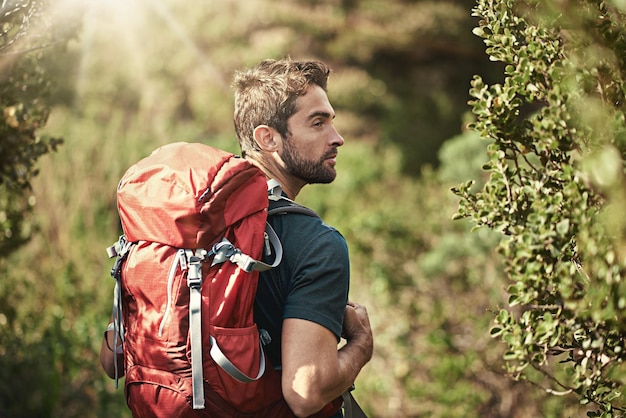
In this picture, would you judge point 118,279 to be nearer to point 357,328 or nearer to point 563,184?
point 357,328

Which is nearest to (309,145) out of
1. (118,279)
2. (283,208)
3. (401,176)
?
(283,208)

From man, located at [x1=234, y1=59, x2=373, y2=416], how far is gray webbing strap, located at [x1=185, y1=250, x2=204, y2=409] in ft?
0.72

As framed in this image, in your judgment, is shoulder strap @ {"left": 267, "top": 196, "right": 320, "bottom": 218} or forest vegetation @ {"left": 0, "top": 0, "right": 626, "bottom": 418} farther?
shoulder strap @ {"left": 267, "top": 196, "right": 320, "bottom": 218}

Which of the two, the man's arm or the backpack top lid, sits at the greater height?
the backpack top lid

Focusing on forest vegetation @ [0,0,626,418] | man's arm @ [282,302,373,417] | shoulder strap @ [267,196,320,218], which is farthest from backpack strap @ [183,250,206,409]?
forest vegetation @ [0,0,626,418]

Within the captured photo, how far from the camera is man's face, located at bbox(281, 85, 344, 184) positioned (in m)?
2.26

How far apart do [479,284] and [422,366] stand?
0.69m

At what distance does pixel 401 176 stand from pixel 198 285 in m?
7.46

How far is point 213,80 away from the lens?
999cm

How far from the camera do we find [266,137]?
2.30 m

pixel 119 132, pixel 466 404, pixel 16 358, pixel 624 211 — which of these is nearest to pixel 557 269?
pixel 624 211

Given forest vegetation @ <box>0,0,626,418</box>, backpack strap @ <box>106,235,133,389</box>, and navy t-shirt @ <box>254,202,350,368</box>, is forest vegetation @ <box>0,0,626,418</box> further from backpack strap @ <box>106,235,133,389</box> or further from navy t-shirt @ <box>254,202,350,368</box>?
backpack strap @ <box>106,235,133,389</box>

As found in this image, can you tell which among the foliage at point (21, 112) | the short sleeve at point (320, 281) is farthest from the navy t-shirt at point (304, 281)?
the foliage at point (21, 112)

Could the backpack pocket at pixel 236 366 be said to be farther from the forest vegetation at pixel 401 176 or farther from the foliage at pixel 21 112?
the foliage at pixel 21 112
